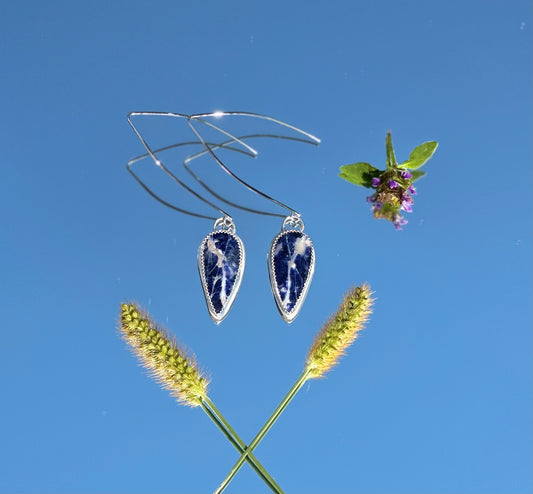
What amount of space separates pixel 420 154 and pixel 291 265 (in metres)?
1.09

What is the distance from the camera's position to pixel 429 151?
4625mm

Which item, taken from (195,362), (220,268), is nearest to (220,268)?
(220,268)

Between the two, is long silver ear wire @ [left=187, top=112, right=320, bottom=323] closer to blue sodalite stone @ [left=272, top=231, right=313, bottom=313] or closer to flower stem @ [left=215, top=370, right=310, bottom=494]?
blue sodalite stone @ [left=272, top=231, right=313, bottom=313]

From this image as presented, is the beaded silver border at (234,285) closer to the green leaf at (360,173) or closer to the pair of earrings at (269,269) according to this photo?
the pair of earrings at (269,269)

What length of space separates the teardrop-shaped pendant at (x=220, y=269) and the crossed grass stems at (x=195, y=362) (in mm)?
788

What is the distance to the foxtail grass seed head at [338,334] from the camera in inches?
164

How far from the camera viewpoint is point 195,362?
418 centimetres

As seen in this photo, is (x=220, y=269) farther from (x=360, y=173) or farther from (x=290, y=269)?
(x=360, y=173)

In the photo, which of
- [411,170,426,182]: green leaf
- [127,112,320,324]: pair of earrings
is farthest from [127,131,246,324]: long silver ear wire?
[411,170,426,182]: green leaf

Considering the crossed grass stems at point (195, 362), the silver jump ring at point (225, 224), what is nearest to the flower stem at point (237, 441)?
the crossed grass stems at point (195, 362)

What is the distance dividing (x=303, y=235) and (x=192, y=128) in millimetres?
1174

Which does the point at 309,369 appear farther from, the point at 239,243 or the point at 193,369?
the point at 239,243

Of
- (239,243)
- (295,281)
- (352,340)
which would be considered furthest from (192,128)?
(352,340)

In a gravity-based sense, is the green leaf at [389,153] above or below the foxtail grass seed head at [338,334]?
above
